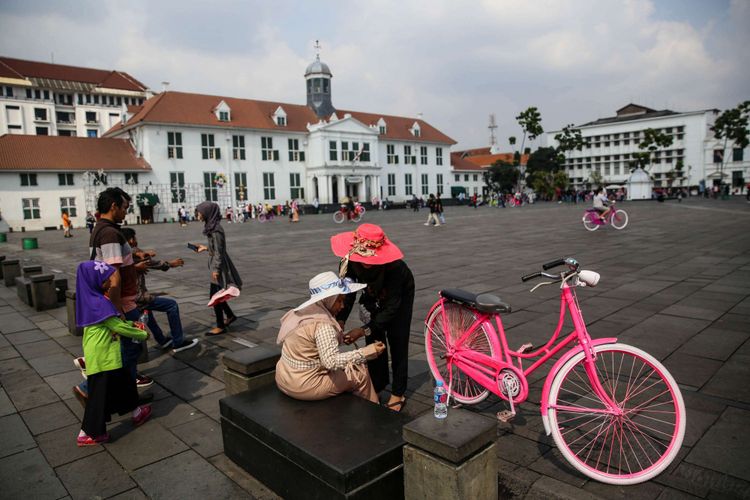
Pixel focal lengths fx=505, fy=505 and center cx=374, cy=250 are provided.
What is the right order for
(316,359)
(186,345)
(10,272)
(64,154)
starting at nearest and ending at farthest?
(316,359) < (186,345) < (10,272) < (64,154)

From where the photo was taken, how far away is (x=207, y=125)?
45.8 metres

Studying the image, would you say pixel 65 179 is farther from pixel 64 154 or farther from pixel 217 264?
pixel 217 264

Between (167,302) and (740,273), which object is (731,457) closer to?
(167,302)

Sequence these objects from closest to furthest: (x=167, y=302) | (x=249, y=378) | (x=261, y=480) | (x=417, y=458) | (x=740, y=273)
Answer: (x=417, y=458) < (x=261, y=480) < (x=249, y=378) < (x=167, y=302) < (x=740, y=273)

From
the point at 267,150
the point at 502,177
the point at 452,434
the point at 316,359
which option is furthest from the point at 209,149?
the point at 452,434

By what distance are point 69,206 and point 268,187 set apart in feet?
57.0

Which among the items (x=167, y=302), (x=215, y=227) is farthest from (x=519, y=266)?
(x=167, y=302)

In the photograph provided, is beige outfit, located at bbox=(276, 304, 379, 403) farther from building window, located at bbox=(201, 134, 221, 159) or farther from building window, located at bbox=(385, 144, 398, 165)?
building window, located at bbox=(385, 144, 398, 165)

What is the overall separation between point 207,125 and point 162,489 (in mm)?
46691

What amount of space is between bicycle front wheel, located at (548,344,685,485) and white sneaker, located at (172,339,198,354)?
4301 millimetres

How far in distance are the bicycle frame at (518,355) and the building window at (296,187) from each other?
A: 49.8 metres

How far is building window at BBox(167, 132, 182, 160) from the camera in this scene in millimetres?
44031

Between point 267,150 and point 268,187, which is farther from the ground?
point 267,150

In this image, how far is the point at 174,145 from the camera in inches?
1745
